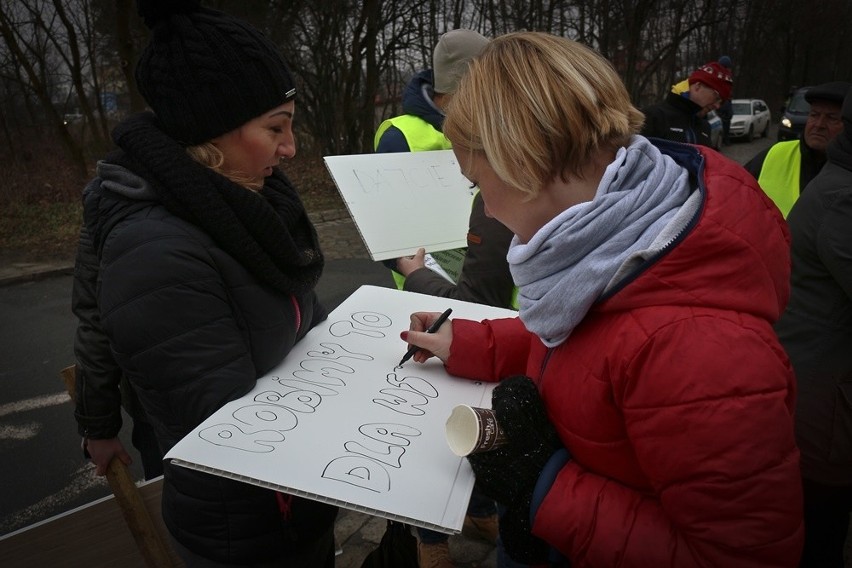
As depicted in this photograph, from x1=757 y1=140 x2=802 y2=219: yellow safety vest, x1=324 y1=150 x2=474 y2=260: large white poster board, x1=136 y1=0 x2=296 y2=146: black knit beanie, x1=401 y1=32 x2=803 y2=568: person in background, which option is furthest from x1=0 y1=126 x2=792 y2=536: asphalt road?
x1=757 y1=140 x2=802 y2=219: yellow safety vest

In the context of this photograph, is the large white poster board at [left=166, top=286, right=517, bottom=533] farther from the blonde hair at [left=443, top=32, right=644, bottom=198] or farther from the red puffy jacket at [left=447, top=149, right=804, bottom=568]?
the blonde hair at [left=443, top=32, right=644, bottom=198]

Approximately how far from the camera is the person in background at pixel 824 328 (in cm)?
166

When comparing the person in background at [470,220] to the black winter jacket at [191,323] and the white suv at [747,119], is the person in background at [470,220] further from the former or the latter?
the white suv at [747,119]

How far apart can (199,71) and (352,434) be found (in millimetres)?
860

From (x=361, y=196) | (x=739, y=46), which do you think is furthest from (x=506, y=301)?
(x=739, y=46)

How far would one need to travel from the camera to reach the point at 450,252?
2.57m

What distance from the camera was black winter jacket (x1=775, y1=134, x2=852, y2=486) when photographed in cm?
167

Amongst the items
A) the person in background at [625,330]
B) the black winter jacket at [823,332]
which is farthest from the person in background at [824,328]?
the person in background at [625,330]

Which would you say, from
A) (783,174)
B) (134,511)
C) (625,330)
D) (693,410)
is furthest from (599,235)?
(783,174)

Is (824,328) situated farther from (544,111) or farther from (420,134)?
(420,134)

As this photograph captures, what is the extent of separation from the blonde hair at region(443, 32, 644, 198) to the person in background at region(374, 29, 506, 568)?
0.13 m

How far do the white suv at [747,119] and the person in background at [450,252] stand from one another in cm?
2054

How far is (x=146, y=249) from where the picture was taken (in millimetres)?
1184

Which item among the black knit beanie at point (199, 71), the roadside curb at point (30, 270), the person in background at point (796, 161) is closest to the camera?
the black knit beanie at point (199, 71)
